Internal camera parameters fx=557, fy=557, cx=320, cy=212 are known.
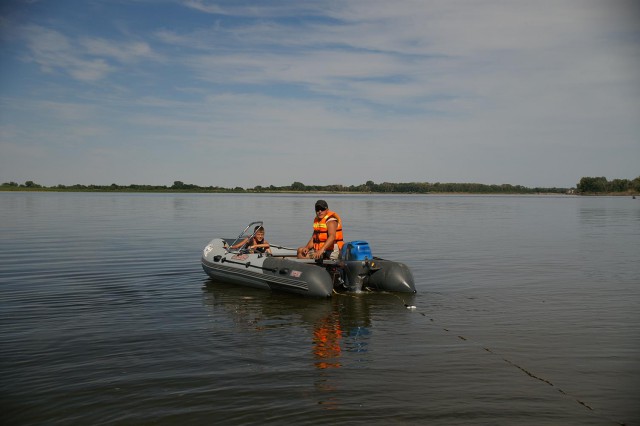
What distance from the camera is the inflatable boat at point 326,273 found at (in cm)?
1074

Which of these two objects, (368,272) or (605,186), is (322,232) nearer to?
(368,272)

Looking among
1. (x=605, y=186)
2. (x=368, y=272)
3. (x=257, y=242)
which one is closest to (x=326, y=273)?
(x=368, y=272)

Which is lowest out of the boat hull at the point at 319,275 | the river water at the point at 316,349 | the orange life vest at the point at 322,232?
the river water at the point at 316,349

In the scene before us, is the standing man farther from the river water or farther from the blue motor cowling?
the river water

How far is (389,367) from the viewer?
6.73 metres

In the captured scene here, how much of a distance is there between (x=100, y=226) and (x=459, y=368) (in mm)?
24752

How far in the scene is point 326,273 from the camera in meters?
10.8

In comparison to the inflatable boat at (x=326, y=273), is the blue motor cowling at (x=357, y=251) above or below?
above

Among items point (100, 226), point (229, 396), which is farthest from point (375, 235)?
point (229, 396)

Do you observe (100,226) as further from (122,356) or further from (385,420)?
(385,420)

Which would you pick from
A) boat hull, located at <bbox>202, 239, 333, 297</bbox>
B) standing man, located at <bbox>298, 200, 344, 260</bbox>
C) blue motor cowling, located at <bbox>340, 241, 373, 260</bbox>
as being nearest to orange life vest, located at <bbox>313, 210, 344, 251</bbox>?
standing man, located at <bbox>298, 200, 344, 260</bbox>

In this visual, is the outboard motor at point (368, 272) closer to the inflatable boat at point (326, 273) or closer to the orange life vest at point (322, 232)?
the inflatable boat at point (326, 273)

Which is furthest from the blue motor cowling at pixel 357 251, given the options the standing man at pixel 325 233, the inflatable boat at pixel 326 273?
the standing man at pixel 325 233

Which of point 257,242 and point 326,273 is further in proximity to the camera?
point 257,242
